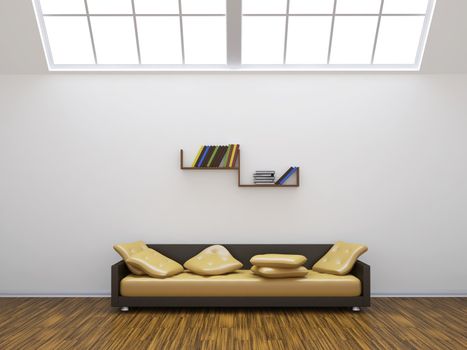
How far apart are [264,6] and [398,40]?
1.87 metres

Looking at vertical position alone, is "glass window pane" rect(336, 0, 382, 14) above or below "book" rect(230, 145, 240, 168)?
above

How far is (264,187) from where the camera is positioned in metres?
5.15

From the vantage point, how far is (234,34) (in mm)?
4895

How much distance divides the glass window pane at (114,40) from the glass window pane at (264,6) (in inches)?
59.8

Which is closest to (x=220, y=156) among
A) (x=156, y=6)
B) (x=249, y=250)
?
(x=249, y=250)

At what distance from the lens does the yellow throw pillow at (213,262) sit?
14.6 ft

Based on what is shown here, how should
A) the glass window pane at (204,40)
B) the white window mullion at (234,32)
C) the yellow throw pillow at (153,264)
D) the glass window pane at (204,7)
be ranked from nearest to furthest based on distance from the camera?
the yellow throw pillow at (153,264)
the white window mullion at (234,32)
the glass window pane at (204,7)
the glass window pane at (204,40)

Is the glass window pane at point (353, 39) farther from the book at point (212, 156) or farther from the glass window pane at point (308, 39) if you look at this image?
the book at point (212, 156)

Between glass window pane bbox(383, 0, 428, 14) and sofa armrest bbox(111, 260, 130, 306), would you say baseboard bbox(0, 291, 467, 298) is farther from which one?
glass window pane bbox(383, 0, 428, 14)

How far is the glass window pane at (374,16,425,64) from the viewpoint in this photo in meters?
5.04

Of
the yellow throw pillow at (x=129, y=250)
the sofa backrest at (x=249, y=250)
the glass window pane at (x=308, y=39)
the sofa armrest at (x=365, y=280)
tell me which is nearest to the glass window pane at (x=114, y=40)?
the glass window pane at (x=308, y=39)

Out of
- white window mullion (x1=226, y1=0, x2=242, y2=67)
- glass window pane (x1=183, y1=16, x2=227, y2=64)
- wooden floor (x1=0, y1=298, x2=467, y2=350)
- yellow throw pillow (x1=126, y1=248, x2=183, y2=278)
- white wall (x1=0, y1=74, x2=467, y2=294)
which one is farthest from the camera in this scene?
white wall (x1=0, y1=74, x2=467, y2=294)

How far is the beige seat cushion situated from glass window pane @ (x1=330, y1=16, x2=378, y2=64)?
9.60 feet

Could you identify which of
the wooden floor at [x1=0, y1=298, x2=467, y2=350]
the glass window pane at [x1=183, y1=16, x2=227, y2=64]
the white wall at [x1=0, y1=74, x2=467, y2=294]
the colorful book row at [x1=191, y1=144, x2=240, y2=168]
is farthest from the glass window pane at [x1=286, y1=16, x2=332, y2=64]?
the wooden floor at [x1=0, y1=298, x2=467, y2=350]
